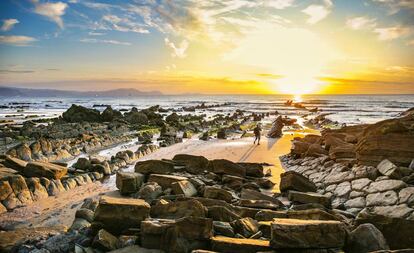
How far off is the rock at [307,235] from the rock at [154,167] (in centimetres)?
755

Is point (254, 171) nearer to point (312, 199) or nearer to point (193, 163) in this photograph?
point (193, 163)

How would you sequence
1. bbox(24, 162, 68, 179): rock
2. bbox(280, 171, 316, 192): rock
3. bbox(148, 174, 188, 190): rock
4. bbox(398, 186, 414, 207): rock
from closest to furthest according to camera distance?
bbox(398, 186, 414, 207): rock, bbox(148, 174, 188, 190): rock, bbox(280, 171, 316, 192): rock, bbox(24, 162, 68, 179): rock

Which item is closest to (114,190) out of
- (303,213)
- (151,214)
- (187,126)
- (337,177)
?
(151,214)

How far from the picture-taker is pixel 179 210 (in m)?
7.97

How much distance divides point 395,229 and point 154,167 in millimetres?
8550

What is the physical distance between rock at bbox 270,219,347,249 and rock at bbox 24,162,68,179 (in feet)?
34.1

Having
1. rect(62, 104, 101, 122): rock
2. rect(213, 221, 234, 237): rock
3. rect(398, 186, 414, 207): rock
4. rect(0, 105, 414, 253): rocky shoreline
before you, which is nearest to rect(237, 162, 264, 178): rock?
rect(0, 105, 414, 253): rocky shoreline

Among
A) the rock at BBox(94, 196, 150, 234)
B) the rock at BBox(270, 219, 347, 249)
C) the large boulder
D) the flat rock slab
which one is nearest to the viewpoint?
the rock at BBox(270, 219, 347, 249)

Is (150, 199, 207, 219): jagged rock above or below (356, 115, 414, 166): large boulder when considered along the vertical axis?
below

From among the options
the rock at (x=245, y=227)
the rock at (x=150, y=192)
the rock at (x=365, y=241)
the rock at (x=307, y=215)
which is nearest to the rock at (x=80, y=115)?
the rock at (x=150, y=192)

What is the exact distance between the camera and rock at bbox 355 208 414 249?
23.0 feet

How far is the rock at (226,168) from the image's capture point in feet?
45.9

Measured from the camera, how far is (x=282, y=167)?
688 inches

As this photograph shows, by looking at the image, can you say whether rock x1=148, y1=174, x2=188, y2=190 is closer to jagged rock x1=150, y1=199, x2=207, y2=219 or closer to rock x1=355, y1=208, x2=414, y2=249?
jagged rock x1=150, y1=199, x2=207, y2=219
